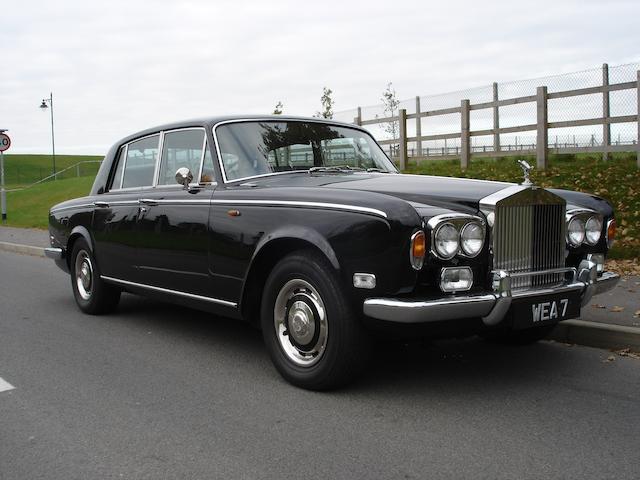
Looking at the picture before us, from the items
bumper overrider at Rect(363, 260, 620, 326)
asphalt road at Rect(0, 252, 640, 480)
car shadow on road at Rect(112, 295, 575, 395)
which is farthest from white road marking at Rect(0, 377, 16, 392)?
bumper overrider at Rect(363, 260, 620, 326)

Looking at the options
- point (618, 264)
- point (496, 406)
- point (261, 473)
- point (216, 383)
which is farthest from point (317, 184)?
point (618, 264)

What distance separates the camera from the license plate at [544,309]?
393 cm

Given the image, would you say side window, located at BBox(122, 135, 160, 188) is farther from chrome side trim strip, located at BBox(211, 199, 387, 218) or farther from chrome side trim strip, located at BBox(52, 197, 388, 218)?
chrome side trim strip, located at BBox(211, 199, 387, 218)

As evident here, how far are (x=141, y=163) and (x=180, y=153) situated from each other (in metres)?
0.77

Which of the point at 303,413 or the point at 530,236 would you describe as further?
the point at 530,236

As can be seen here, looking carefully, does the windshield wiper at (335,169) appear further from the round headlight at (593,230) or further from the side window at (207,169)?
the round headlight at (593,230)

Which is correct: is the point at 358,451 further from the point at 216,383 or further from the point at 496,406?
the point at 216,383

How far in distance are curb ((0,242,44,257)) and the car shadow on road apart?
760 centimetres

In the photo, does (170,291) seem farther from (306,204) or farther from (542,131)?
(542,131)

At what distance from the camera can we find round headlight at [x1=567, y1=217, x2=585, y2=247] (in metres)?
4.55

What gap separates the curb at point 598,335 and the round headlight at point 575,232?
100 centimetres

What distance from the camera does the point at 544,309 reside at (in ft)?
13.3

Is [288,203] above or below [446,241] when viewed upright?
above

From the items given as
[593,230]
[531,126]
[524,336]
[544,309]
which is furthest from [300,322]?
[531,126]
